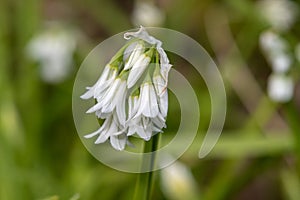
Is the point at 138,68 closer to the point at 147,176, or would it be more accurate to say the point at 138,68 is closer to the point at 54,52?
the point at 147,176

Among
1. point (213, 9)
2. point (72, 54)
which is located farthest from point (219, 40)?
point (72, 54)

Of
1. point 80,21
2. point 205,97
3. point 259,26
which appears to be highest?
point 80,21

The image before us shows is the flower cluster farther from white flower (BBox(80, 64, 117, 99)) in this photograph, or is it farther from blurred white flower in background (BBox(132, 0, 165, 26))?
Result: blurred white flower in background (BBox(132, 0, 165, 26))

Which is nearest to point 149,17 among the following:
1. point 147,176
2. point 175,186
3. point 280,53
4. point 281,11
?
point 281,11

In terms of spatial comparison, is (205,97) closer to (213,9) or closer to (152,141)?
(213,9)

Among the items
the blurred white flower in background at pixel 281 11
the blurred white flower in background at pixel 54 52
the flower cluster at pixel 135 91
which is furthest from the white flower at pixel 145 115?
the blurred white flower in background at pixel 54 52
